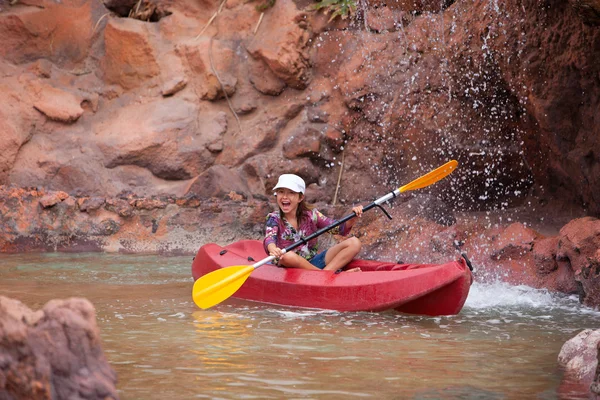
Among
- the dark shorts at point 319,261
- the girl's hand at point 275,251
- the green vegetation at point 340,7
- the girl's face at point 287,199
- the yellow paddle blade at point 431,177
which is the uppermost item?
the green vegetation at point 340,7

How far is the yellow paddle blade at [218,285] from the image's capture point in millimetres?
5656

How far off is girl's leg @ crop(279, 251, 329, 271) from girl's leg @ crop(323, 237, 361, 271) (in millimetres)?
183

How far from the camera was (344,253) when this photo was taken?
20.0 feet

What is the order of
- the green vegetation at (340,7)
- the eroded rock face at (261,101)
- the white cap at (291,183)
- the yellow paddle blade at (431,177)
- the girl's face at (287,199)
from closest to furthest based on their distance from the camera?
the white cap at (291,183), the girl's face at (287,199), the yellow paddle blade at (431,177), the eroded rock face at (261,101), the green vegetation at (340,7)

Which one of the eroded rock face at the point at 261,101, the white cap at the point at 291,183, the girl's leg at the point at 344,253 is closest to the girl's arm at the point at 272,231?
the white cap at the point at 291,183

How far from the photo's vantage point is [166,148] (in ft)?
31.7

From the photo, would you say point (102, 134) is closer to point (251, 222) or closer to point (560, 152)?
point (251, 222)

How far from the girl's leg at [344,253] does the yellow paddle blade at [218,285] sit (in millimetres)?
652

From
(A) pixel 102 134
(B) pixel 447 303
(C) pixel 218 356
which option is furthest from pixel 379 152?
(C) pixel 218 356

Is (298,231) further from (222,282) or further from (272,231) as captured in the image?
(222,282)

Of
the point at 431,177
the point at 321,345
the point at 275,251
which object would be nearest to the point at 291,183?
the point at 275,251

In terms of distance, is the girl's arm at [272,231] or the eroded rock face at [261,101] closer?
the girl's arm at [272,231]

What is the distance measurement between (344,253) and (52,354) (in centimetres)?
360

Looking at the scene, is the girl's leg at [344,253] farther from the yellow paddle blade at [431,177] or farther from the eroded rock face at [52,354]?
the eroded rock face at [52,354]
